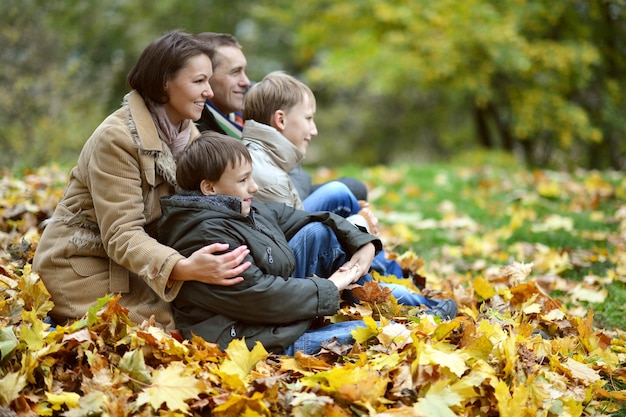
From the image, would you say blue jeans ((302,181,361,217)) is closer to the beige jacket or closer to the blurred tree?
the beige jacket

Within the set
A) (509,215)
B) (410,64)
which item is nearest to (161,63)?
(509,215)

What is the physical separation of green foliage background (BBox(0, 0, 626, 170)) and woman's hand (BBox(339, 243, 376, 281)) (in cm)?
435

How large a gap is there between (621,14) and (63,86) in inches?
332

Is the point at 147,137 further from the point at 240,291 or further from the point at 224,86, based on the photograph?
the point at 224,86

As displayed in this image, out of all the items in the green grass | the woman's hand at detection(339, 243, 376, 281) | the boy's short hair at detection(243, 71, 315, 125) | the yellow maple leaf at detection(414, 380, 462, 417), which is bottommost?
the green grass

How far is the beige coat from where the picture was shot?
2.61m

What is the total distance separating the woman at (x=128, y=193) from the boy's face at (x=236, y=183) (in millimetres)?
227

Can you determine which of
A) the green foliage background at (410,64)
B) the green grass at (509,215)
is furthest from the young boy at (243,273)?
the green foliage background at (410,64)

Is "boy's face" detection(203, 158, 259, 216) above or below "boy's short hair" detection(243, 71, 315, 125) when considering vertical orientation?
below

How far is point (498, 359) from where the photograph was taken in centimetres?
249

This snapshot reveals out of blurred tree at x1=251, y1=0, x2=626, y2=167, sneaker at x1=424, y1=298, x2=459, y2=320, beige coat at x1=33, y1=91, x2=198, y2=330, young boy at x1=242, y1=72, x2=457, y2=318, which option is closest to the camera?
beige coat at x1=33, y1=91, x2=198, y2=330

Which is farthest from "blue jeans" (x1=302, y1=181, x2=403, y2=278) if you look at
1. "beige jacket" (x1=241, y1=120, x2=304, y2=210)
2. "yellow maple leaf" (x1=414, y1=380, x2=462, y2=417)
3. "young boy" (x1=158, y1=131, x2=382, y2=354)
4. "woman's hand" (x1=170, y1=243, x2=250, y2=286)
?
"yellow maple leaf" (x1=414, y1=380, x2=462, y2=417)

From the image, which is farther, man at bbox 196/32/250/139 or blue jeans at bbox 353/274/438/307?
man at bbox 196/32/250/139

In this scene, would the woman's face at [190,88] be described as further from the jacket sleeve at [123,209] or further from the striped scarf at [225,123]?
the striped scarf at [225,123]
